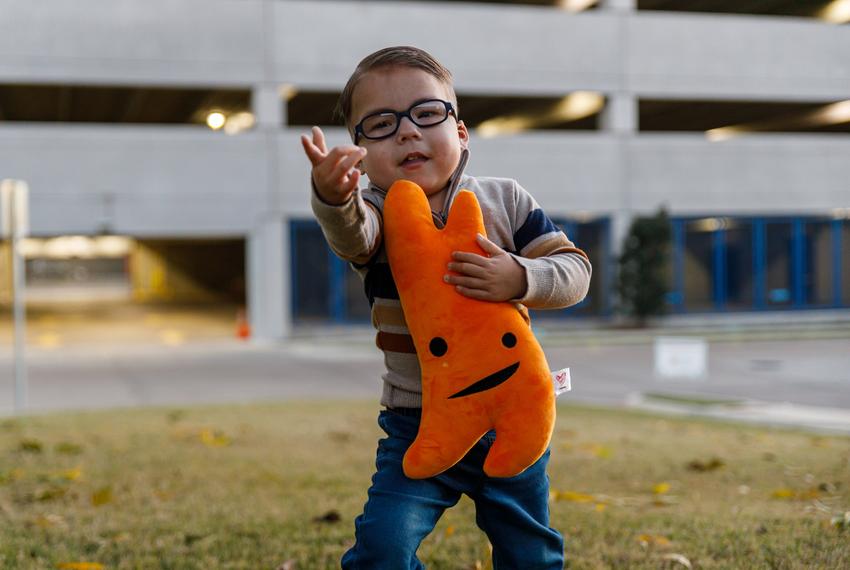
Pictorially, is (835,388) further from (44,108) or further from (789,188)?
(44,108)

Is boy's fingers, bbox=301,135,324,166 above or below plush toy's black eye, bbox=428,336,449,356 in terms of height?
above

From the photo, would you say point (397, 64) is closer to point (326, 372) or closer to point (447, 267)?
point (447, 267)

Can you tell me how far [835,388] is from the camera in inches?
466

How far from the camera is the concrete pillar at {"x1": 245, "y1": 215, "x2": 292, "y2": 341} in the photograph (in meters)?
20.9

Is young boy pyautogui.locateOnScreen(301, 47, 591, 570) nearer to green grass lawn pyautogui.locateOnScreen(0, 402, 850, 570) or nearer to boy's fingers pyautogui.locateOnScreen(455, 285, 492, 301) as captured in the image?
boy's fingers pyautogui.locateOnScreen(455, 285, 492, 301)

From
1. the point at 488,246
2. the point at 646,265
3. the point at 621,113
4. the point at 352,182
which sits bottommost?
the point at 488,246

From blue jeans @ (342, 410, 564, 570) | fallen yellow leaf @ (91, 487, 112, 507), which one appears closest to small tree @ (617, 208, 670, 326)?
fallen yellow leaf @ (91, 487, 112, 507)

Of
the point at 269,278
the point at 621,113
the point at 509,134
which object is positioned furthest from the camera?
the point at 509,134

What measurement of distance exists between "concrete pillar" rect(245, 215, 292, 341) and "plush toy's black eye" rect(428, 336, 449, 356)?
1870 centimetres

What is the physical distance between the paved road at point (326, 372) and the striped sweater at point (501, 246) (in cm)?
805

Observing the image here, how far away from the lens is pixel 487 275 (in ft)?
7.99

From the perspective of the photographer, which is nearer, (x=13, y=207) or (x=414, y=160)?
(x=414, y=160)

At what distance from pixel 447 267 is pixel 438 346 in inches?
7.9

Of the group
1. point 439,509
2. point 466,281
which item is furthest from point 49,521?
point 466,281
